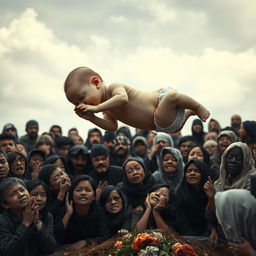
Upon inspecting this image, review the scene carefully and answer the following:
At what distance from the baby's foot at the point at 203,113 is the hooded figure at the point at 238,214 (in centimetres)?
68

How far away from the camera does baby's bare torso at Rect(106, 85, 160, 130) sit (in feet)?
10.2

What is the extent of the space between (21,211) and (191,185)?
8.06ft

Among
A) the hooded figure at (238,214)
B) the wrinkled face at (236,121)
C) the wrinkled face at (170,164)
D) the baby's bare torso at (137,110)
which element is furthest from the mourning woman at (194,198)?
the wrinkled face at (236,121)

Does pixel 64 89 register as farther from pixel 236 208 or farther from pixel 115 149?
pixel 115 149

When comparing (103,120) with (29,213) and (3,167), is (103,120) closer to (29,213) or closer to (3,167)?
(29,213)

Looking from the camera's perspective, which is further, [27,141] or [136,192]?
[27,141]

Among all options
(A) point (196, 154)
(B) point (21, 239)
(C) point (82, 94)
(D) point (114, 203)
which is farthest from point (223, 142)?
(C) point (82, 94)

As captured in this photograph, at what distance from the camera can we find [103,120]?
3.17 m

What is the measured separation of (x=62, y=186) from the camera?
5.39 m

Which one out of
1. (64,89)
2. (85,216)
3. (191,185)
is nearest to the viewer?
(64,89)

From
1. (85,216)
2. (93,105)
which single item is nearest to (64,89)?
(93,105)

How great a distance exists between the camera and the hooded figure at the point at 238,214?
8.61 ft

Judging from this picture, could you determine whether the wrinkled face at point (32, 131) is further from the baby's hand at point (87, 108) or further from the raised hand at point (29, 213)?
the baby's hand at point (87, 108)

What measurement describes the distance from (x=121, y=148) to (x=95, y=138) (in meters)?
1.51
